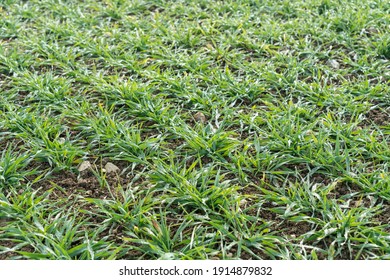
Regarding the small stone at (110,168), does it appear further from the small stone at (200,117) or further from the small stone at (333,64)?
the small stone at (333,64)

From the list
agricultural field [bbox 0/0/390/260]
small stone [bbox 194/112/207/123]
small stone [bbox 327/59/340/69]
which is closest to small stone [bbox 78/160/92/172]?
agricultural field [bbox 0/0/390/260]

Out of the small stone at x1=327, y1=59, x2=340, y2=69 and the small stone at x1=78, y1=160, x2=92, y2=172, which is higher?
the small stone at x1=327, y1=59, x2=340, y2=69

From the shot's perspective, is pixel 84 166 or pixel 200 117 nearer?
pixel 84 166

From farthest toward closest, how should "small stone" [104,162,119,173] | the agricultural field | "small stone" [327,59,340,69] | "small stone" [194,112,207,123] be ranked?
"small stone" [327,59,340,69] < "small stone" [194,112,207,123] < "small stone" [104,162,119,173] < the agricultural field

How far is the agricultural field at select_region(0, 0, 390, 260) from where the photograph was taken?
259cm

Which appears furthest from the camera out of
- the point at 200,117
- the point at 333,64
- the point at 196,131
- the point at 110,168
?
the point at 333,64

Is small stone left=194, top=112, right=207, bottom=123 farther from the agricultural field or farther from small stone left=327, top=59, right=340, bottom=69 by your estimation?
small stone left=327, top=59, right=340, bottom=69

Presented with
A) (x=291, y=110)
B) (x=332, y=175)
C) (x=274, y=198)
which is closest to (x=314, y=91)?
(x=291, y=110)

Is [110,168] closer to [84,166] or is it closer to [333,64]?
[84,166]

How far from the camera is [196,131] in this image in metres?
3.23

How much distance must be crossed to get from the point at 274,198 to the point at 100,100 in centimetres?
133

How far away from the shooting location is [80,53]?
4059mm

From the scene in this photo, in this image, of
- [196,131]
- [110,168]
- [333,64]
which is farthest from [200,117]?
[333,64]
